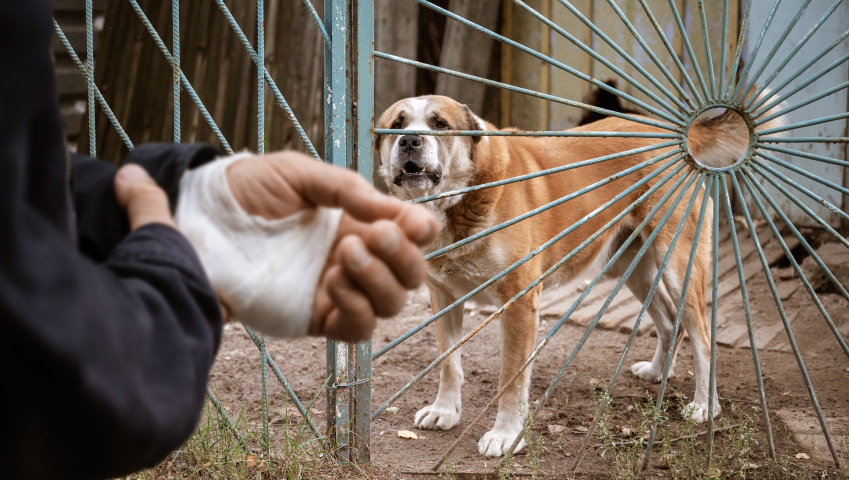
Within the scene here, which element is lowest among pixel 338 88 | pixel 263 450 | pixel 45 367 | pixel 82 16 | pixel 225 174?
pixel 263 450

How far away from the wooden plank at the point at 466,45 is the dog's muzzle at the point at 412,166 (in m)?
2.74

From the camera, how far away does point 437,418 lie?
131 inches

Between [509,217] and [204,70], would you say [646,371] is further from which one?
[204,70]

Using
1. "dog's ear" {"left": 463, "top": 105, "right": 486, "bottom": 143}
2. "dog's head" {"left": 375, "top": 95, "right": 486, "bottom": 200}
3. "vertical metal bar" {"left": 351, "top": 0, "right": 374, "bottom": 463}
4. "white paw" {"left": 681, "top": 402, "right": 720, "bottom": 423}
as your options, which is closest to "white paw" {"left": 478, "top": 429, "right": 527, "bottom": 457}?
"vertical metal bar" {"left": 351, "top": 0, "right": 374, "bottom": 463}

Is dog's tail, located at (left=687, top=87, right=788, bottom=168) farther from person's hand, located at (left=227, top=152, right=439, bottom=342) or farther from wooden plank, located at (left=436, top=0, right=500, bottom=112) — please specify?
person's hand, located at (left=227, top=152, right=439, bottom=342)

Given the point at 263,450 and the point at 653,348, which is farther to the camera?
the point at 653,348

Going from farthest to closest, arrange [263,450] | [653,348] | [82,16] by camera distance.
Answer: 1. [82,16]
2. [653,348]
3. [263,450]

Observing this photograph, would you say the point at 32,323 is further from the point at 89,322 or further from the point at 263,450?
the point at 263,450

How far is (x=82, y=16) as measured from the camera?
5.54m

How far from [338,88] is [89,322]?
1.79m

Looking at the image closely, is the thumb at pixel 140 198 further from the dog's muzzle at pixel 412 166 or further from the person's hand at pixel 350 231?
the dog's muzzle at pixel 412 166

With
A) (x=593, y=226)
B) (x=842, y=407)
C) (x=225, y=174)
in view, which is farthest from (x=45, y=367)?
(x=842, y=407)

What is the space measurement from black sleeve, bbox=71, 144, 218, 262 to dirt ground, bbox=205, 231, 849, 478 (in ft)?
5.73

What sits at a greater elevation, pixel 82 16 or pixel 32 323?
pixel 82 16
